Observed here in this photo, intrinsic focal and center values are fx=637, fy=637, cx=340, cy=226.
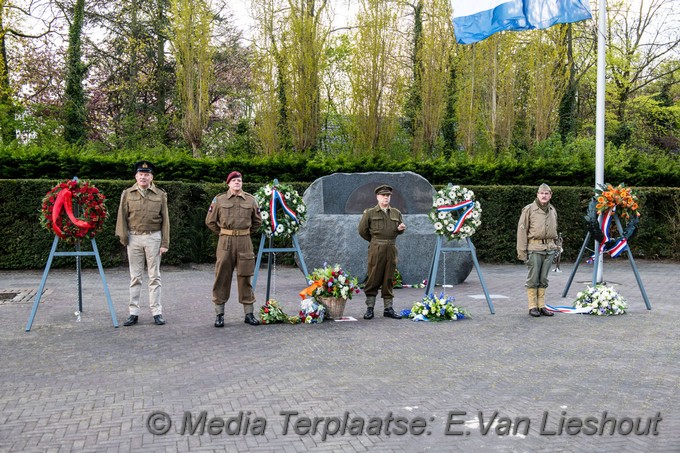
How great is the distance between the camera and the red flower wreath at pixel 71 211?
8.78 metres

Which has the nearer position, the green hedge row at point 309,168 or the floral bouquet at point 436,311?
the floral bouquet at point 436,311

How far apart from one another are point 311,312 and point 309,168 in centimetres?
1076

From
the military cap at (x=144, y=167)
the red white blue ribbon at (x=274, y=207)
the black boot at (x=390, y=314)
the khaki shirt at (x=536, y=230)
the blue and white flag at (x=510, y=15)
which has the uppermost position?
the blue and white flag at (x=510, y=15)

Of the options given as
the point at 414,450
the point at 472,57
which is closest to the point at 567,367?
the point at 414,450

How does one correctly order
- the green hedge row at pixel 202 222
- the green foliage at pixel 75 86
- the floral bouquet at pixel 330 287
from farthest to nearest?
the green foliage at pixel 75 86 < the green hedge row at pixel 202 222 < the floral bouquet at pixel 330 287

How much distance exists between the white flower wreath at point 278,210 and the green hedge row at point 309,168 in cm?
908

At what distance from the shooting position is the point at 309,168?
19.2 m

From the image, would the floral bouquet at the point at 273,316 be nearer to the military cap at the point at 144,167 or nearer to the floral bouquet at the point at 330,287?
the floral bouquet at the point at 330,287

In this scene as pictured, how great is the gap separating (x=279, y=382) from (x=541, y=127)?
76.9ft

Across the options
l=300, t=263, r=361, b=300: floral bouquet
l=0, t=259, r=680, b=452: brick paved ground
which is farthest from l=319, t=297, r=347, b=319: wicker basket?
l=0, t=259, r=680, b=452: brick paved ground

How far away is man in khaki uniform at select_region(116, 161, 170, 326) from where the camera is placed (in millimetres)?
8680

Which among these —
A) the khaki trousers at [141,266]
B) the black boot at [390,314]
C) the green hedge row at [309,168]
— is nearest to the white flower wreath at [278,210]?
the khaki trousers at [141,266]

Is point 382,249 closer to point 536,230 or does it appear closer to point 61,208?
point 536,230

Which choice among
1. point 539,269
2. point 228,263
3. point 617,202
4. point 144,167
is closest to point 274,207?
point 228,263
